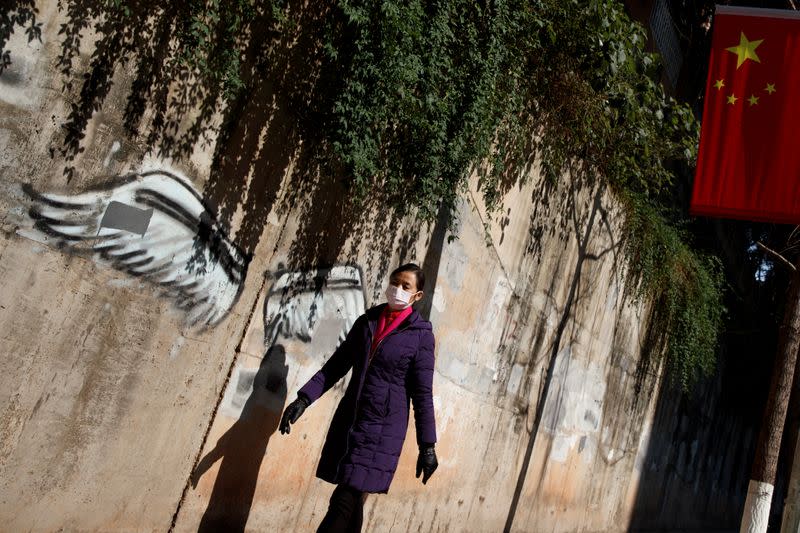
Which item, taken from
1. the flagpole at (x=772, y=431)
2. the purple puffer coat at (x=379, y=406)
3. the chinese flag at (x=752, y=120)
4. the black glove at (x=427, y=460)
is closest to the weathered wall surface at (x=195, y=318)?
the purple puffer coat at (x=379, y=406)

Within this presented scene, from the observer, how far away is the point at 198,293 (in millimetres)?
4195

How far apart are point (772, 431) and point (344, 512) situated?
4.35m

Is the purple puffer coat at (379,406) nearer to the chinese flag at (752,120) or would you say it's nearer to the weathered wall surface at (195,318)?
the weathered wall surface at (195,318)

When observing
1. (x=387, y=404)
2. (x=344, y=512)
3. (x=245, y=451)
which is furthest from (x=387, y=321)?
(x=245, y=451)

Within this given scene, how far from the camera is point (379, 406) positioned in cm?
417

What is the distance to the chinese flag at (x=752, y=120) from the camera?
6023 mm

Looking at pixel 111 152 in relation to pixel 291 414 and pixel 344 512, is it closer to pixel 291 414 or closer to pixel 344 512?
pixel 291 414

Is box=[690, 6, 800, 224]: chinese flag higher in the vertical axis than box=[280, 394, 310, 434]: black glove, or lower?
higher

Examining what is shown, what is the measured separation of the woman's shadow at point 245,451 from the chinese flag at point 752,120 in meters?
3.57

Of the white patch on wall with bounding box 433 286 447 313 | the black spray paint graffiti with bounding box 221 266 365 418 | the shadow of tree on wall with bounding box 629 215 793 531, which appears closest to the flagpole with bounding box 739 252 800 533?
the white patch on wall with bounding box 433 286 447 313

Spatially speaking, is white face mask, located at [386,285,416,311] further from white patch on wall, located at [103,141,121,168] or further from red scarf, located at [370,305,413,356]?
white patch on wall, located at [103,141,121,168]

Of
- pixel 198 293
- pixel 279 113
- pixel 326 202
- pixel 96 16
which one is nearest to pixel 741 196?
pixel 326 202

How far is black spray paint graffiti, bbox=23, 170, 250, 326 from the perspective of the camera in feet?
11.7

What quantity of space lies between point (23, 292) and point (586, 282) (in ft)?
22.0
